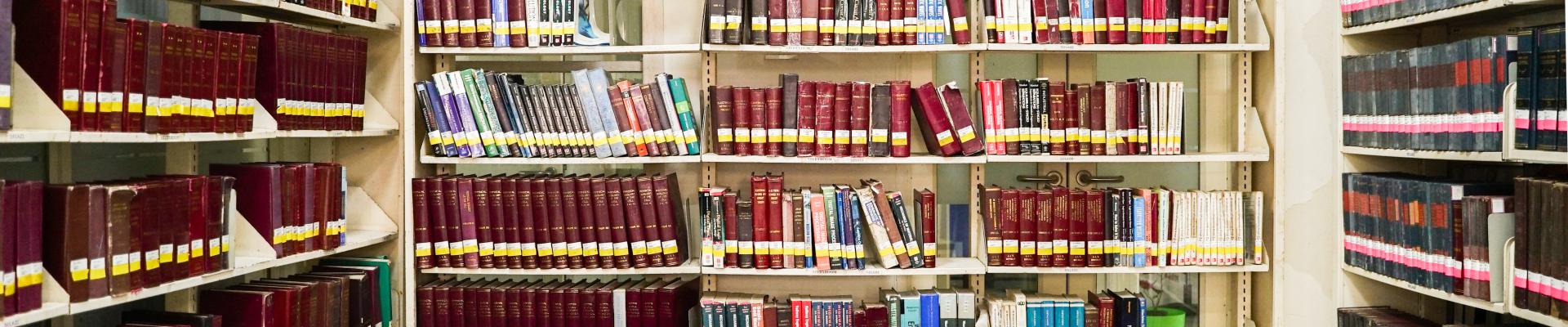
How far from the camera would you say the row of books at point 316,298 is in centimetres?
247

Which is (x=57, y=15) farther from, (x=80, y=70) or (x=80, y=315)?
(x=80, y=315)

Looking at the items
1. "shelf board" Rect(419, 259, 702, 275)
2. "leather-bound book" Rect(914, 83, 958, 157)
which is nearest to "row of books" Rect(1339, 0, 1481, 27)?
"leather-bound book" Rect(914, 83, 958, 157)

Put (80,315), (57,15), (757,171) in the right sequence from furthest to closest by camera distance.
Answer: (757,171)
(80,315)
(57,15)

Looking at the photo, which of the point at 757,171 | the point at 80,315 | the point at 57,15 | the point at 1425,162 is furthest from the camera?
the point at 757,171

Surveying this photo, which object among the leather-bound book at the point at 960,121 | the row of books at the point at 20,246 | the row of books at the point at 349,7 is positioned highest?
the row of books at the point at 349,7

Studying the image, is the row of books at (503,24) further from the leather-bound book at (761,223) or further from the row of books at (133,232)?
the row of books at (133,232)

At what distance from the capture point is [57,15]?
1.92 m

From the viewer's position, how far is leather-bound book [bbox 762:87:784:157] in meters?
2.90

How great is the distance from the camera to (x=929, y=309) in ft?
9.75

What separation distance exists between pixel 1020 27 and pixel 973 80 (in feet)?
0.69

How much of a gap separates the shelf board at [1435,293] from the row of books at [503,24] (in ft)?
6.93

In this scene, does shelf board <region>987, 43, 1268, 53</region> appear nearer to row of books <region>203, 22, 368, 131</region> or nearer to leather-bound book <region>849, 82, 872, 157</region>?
leather-bound book <region>849, 82, 872, 157</region>

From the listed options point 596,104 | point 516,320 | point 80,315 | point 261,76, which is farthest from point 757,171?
point 80,315

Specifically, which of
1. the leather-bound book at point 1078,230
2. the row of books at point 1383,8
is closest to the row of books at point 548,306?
the leather-bound book at point 1078,230
